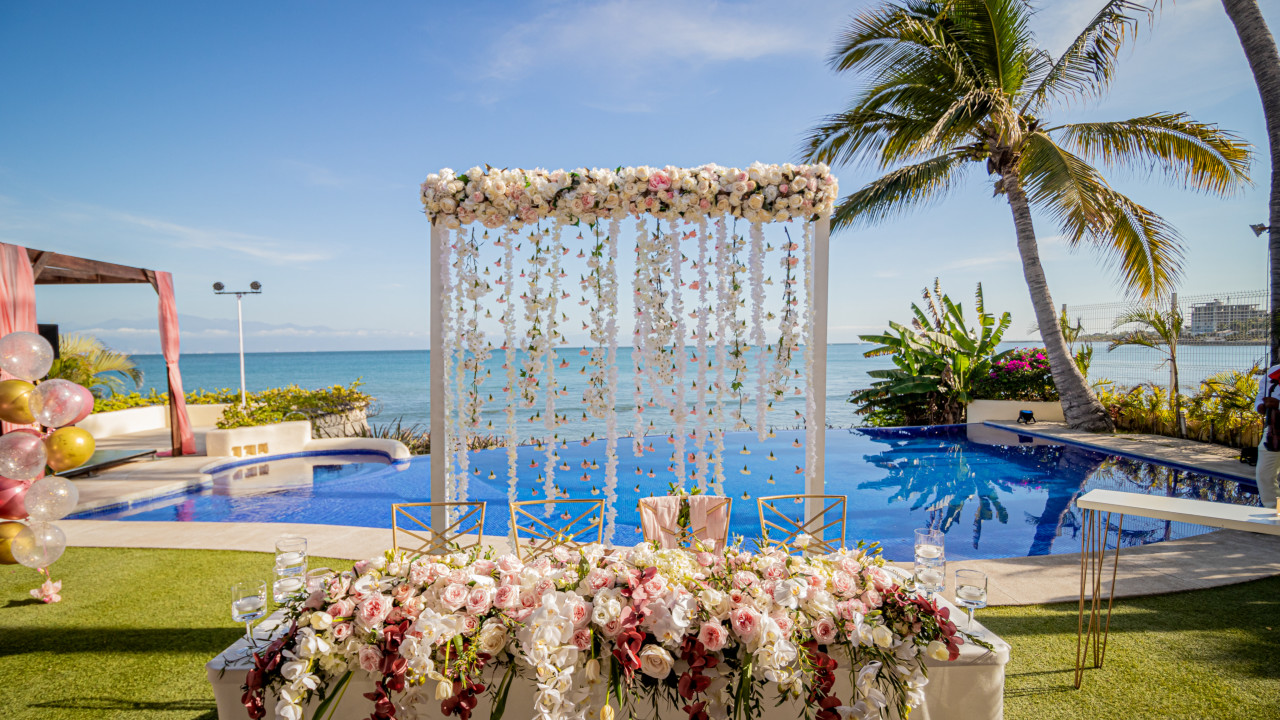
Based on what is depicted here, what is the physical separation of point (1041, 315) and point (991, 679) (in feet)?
29.0

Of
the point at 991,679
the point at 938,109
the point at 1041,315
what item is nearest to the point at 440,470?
the point at 991,679

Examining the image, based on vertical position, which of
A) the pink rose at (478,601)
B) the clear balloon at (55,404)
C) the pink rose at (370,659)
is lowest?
the pink rose at (370,659)

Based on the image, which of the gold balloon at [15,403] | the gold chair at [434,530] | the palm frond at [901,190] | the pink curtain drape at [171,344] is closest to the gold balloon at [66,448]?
the gold balloon at [15,403]

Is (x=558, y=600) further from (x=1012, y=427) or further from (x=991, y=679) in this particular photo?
(x=1012, y=427)

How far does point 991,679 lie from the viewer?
1632 mm

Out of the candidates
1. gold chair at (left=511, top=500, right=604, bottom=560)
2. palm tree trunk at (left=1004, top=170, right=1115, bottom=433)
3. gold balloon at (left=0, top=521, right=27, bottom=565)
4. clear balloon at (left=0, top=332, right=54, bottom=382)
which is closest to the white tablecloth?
gold chair at (left=511, top=500, right=604, bottom=560)

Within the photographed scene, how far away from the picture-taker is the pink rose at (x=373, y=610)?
133 cm

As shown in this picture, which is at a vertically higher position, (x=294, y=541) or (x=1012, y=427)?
(x=294, y=541)

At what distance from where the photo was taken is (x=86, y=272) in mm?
6824

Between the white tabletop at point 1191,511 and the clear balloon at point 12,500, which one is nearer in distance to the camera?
the white tabletop at point 1191,511

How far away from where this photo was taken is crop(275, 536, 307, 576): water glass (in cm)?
173

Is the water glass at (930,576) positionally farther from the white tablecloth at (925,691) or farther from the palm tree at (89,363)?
the palm tree at (89,363)

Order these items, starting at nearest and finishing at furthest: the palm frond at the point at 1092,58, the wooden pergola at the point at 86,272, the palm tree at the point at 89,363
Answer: the wooden pergola at the point at 86,272
the palm frond at the point at 1092,58
the palm tree at the point at 89,363

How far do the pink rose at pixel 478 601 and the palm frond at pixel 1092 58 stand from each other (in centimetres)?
997
